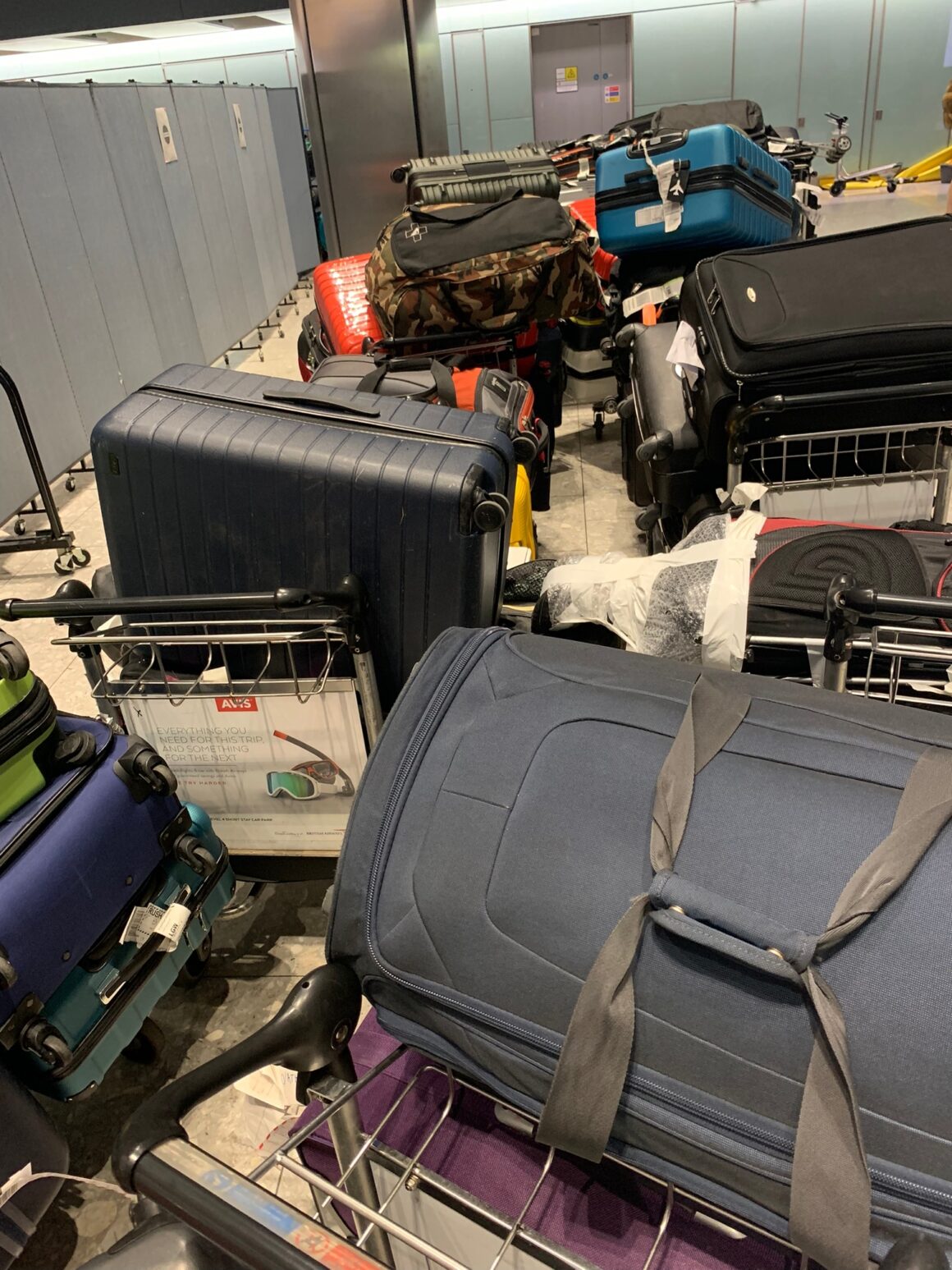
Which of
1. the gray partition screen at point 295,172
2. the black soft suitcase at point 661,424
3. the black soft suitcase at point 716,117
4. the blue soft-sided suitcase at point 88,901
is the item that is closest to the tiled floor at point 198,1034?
the blue soft-sided suitcase at point 88,901

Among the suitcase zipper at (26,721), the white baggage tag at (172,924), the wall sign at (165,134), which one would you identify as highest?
the wall sign at (165,134)

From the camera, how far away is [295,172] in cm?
798

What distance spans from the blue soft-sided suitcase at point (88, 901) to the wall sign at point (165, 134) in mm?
4865

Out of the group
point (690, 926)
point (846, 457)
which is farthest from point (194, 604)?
point (846, 457)

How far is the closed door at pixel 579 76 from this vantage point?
1018cm

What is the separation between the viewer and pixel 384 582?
1.35 meters

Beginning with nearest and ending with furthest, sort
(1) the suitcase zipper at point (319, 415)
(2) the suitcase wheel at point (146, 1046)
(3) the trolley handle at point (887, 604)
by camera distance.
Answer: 1. (3) the trolley handle at point (887, 604)
2. (1) the suitcase zipper at point (319, 415)
3. (2) the suitcase wheel at point (146, 1046)

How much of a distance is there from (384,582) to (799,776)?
2.50 feet

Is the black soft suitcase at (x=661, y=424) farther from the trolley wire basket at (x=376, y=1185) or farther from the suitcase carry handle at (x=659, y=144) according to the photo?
the trolley wire basket at (x=376, y=1185)

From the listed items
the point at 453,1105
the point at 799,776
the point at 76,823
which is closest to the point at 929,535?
the point at 799,776

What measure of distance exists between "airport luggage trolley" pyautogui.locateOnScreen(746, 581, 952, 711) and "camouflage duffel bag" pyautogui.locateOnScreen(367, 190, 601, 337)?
6.01 feet

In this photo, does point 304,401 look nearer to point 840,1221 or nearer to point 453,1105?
point 453,1105

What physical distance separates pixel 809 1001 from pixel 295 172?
899cm

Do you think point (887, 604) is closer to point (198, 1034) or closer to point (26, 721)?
point (26, 721)
